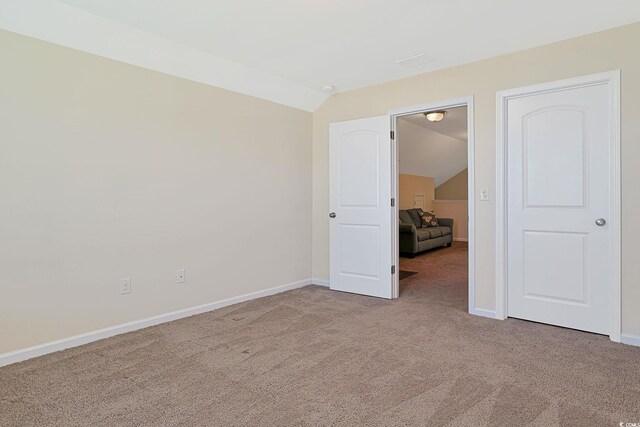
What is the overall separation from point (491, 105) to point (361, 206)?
5.41 ft

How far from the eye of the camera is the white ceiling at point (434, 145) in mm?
6145

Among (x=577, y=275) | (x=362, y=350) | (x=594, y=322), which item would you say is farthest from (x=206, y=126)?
(x=594, y=322)

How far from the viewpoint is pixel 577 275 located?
2932 millimetres

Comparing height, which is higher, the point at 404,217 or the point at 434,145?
the point at 434,145

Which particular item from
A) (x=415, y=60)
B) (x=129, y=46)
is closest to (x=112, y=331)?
(x=129, y=46)

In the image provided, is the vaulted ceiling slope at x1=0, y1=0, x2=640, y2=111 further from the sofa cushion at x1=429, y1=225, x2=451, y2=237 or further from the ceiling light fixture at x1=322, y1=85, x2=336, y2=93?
the sofa cushion at x1=429, y1=225, x2=451, y2=237

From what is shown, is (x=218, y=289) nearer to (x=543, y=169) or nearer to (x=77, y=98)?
(x=77, y=98)

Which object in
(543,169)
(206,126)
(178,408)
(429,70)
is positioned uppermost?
(429,70)

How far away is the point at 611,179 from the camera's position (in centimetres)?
274

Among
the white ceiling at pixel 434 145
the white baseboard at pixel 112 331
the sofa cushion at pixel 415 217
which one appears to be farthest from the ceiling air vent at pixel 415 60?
the sofa cushion at pixel 415 217

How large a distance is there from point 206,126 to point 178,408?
8.13 feet

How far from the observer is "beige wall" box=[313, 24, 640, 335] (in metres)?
2.67

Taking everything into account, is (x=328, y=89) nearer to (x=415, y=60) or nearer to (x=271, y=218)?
(x=415, y=60)

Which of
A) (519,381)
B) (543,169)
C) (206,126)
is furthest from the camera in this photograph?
(206,126)
